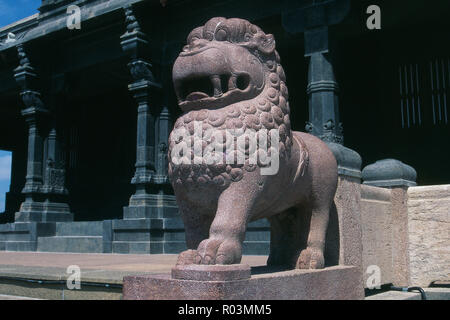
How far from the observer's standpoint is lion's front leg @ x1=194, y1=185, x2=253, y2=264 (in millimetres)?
2447

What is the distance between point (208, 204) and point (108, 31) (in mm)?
9921

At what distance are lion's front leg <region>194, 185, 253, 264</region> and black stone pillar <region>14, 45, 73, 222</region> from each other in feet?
33.9

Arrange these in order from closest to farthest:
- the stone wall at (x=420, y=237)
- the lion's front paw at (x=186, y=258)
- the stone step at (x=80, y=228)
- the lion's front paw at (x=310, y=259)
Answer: the lion's front paw at (x=186, y=258) < the lion's front paw at (x=310, y=259) < the stone wall at (x=420, y=237) < the stone step at (x=80, y=228)

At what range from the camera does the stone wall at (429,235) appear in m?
4.56

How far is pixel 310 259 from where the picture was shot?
304 cm

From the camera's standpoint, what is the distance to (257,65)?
2.85 m

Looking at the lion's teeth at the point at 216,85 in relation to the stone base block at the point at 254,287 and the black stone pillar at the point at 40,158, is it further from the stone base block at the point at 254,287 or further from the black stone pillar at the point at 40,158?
the black stone pillar at the point at 40,158

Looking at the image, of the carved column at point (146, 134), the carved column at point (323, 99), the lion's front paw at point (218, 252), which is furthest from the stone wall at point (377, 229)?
the carved column at point (146, 134)

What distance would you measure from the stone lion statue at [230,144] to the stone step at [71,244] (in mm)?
7819

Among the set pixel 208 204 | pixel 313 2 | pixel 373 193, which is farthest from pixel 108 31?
pixel 208 204

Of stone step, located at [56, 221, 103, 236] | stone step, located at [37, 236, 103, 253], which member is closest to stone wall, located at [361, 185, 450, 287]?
stone step, located at [37, 236, 103, 253]

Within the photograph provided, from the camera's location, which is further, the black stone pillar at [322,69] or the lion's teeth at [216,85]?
the black stone pillar at [322,69]

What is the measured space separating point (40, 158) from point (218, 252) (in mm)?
11143
